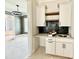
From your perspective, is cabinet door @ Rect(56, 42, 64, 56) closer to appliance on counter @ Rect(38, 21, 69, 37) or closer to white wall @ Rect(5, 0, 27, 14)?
appliance on counter @ Rect(38, 21, 69, 37)

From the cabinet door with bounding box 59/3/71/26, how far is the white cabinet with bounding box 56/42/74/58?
0.84 m

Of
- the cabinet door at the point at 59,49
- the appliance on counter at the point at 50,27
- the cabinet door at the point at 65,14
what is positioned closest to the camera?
the cabinet door at the point at 59,49

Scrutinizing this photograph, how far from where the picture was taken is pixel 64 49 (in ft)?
11.2

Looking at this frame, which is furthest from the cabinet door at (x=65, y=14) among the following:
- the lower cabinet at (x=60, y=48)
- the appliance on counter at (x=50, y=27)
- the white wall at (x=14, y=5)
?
the white wall at (x=14, y=5)

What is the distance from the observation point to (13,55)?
3.36 metres

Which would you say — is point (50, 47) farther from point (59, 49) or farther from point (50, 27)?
point (50, 27)

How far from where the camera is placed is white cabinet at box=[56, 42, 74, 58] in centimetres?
329

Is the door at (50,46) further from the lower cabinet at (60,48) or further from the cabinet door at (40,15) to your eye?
the cabinet door at (40,15)

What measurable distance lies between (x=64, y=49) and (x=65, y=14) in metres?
1.34

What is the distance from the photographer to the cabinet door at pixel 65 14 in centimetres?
362

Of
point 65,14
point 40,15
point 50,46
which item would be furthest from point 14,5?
point 50,46

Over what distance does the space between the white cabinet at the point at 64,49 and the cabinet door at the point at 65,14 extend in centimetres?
84

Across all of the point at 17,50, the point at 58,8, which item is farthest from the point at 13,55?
the point at 58,8

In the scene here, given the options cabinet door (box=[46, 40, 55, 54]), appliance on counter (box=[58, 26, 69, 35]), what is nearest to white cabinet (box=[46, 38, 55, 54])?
cabinet door (box=[46, 40, 55, 54])
